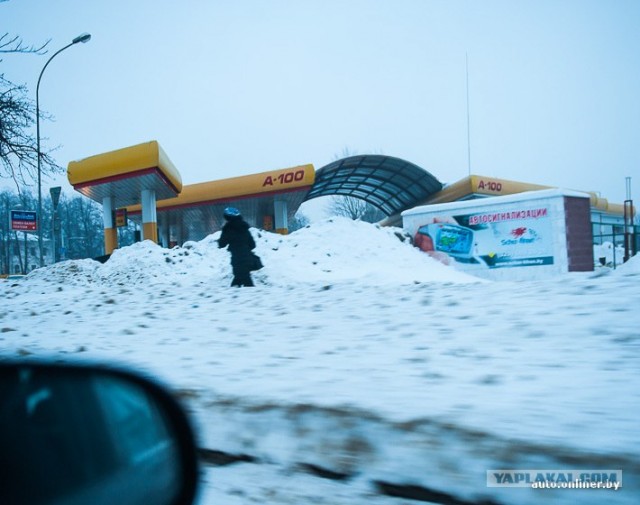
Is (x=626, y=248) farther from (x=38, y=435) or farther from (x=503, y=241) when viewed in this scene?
(x=38, y=435)

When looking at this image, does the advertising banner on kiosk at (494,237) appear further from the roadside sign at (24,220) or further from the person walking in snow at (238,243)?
the roadside sign at (24,220)

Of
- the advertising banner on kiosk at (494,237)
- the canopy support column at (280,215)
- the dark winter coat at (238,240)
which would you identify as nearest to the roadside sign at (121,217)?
the canopy support column at (280,215)

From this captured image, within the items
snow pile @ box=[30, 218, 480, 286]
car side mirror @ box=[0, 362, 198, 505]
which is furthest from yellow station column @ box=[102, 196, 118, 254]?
car side mirror @ box=[0, 362, 198, 505]

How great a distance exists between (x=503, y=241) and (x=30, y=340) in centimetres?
1356

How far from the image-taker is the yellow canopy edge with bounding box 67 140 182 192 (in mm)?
17875

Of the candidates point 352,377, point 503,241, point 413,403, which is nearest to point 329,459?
point 413,403

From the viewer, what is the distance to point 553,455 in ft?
7.14

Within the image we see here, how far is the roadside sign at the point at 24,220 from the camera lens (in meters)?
18.0

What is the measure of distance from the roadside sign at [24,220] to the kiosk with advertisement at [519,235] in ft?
53.8

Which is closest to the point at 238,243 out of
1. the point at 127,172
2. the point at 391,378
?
the point at 391,378

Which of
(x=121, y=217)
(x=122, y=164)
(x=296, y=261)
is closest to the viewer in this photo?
(x=296, y=261)

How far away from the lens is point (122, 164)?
18.5m

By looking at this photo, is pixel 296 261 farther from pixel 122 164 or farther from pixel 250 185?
pixel 250 185

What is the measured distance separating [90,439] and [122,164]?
746 inches
